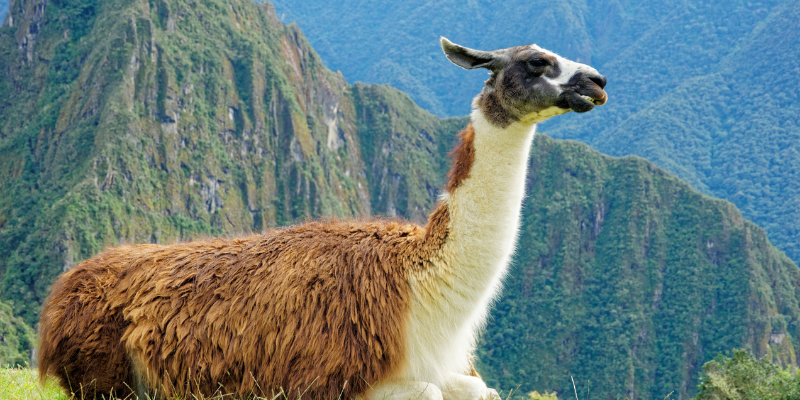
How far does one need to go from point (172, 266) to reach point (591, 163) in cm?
11402

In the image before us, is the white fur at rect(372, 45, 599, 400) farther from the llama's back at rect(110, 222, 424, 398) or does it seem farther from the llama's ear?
the llama's ear

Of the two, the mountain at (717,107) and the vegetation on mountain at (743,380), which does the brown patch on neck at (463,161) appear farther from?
the mountain at (717,107)

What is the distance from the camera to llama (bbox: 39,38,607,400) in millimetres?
3256

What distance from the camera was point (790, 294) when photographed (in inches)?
3691

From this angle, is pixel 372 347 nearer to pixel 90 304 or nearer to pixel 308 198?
pixel 90 304

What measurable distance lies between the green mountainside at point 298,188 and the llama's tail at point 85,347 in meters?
65.2

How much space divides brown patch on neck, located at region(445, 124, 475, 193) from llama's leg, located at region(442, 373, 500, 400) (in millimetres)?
1037

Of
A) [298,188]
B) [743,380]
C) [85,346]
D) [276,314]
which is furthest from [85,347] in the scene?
[298,188]

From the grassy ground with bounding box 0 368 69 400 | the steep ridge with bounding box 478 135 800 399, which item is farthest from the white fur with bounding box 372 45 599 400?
the steep ridge with bounding box 478 135 800 399

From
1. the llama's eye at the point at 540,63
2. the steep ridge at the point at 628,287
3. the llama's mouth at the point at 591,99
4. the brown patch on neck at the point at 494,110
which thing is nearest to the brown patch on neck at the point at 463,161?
the brown patch on neck at the point at 494,110

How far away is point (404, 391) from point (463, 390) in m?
0.44

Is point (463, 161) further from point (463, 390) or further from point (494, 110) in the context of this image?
point (463, 390)

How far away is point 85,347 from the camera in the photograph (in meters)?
3.51

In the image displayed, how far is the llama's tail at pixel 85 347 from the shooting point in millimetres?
3527
